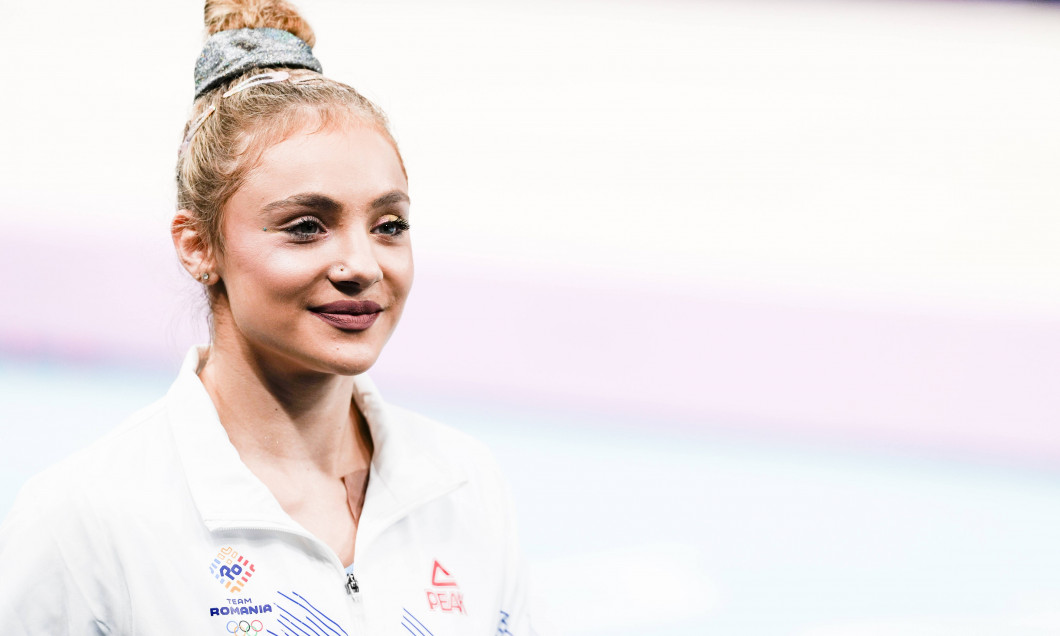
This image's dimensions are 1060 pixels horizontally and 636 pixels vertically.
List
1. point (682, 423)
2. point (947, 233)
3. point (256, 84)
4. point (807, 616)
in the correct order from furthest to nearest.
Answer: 1. point (947, 233)
2. point (682, 423)
3. point (807, 616)
4. point (256, 84)

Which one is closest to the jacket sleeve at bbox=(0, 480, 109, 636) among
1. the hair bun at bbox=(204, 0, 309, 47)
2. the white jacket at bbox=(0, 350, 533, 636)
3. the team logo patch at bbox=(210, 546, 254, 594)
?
the white jacket at bbox=(0, 350, 533, 636)

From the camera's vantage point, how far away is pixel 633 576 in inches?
138

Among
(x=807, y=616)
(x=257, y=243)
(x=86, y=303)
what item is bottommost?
(x=257, y=243)

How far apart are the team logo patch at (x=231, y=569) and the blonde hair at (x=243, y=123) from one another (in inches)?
17.1

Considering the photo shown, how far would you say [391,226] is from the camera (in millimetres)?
1465

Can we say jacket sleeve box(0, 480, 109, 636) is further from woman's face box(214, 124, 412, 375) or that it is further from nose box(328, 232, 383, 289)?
nose box(328, 232, 383, 289)

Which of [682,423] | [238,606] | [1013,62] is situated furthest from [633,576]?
[1013,62]

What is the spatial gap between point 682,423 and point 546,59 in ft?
6.02

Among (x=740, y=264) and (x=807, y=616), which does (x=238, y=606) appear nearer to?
(x=807, y=616)

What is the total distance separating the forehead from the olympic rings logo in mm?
561

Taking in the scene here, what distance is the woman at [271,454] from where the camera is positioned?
130 cm

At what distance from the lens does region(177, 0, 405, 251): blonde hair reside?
1426 mm

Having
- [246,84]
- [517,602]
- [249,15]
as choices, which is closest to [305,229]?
[246,84]

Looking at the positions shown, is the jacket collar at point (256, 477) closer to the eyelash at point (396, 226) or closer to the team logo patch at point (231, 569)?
the team logo patch at point (231, 569)
